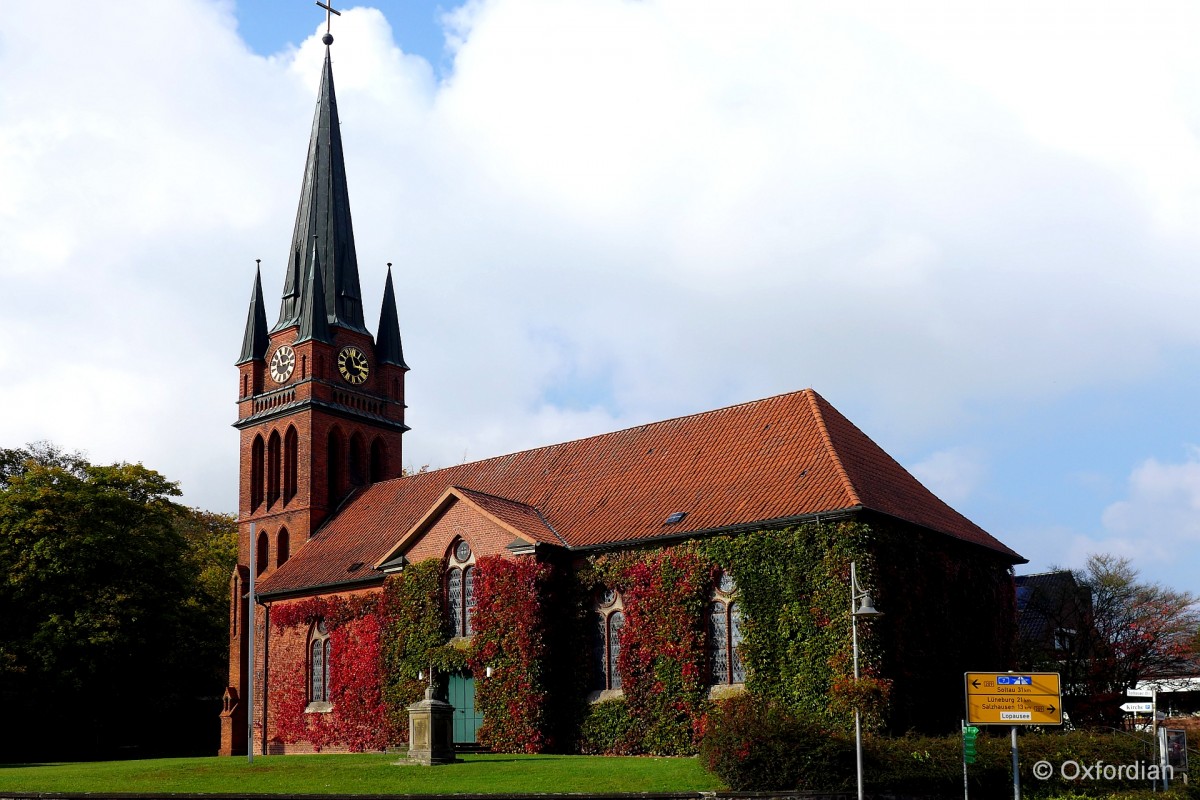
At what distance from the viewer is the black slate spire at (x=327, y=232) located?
49000 mm

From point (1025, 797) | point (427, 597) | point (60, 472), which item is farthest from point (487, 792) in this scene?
point (60, 472)

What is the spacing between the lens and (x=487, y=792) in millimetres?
21969

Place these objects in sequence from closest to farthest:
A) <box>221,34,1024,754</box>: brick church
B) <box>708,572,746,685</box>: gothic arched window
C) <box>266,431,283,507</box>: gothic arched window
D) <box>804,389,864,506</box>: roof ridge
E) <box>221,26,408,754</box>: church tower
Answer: <box>804,389,864,506</box>: roof ridge → <box>708,572,746,685</box>: gothic arched window → <box>221,34,1024,754</box>: brick church → <box>221,26,408,754</box>: church tower → <box>266,431,283,507</box>: gothic arched window

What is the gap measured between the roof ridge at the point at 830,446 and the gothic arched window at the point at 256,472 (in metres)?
24.0

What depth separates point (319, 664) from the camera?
1606 inches

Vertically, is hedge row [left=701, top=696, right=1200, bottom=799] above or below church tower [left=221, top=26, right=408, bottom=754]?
below

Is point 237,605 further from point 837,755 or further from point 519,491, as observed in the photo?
point 837,755

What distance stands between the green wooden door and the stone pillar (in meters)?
6.19

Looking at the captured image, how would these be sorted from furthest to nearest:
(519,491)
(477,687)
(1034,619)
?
(1034,619) < (519,491) < (477,687)

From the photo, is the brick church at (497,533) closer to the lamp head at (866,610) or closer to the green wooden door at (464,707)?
the green wooden door at (464,707)

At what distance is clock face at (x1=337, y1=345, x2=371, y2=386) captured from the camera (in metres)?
48.0

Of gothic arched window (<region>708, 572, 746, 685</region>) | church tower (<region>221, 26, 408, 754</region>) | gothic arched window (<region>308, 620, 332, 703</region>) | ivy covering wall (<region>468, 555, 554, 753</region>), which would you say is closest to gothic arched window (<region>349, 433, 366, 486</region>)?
church tower (<region>221, 26, 408, 754</region>)

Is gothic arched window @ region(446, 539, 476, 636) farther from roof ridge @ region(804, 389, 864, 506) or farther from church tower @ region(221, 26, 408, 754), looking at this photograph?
church tower @ region(221, 26, 408, 754)

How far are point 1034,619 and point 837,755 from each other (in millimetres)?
28819
